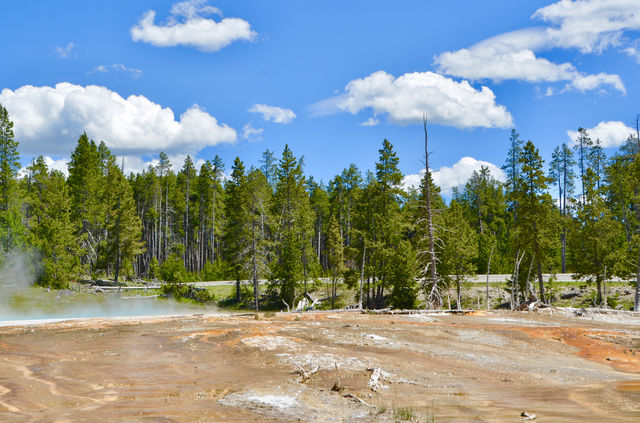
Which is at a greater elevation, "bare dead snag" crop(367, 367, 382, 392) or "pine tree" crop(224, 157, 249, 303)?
"pine tree" crop(224, 157, 249, 303)

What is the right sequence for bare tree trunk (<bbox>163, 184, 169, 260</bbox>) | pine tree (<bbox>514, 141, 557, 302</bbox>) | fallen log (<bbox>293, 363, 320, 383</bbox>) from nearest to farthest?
fallen log (<bbox>293, 363, 320, 383</bbox>) < pine tree (<bbox>514, 141, 557, 302</bbox>) < bare tree trunk (<bbox>163, 184, 169, 260</bbox>)

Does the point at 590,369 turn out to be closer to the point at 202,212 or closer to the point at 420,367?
the point at 420,367

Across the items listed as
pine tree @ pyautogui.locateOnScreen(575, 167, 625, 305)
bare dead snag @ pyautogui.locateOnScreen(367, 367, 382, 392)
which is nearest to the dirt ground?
bare dead snag @ pyautogui.locateOnScreen(367, 367, 382, 392)

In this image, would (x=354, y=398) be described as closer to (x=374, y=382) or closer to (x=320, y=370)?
(x=374, y=382)

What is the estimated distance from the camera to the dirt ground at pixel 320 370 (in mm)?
8852

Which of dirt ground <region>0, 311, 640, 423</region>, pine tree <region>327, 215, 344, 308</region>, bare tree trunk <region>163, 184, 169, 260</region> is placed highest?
bare tree trunk <region>163, 184, 169, 260</region>

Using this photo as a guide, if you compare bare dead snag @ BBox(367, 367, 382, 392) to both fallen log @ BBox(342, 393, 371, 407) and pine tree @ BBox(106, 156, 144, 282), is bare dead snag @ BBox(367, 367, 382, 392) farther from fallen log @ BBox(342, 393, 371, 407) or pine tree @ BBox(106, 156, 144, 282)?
pine tree @ BBox(106, 156, 144, 282)

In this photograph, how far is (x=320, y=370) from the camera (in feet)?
40.1

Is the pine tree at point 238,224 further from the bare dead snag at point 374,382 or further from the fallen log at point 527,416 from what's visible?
the fallen log at point 527,416

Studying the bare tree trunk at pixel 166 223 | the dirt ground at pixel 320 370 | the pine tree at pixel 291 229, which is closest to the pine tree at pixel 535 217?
the dirt ground at pixel 320 370

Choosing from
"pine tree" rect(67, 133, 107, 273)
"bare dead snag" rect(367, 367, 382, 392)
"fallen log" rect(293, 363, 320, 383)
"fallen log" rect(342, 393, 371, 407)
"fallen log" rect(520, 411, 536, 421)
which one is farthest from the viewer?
"pine tree" rect(67, 133, 107, 273)

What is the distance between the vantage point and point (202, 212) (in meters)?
71.9

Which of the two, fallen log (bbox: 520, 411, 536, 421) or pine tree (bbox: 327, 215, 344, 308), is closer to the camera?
fallen log (bbox: 520, 411, 536, 421)

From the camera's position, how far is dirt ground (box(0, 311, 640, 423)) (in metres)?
8.85
